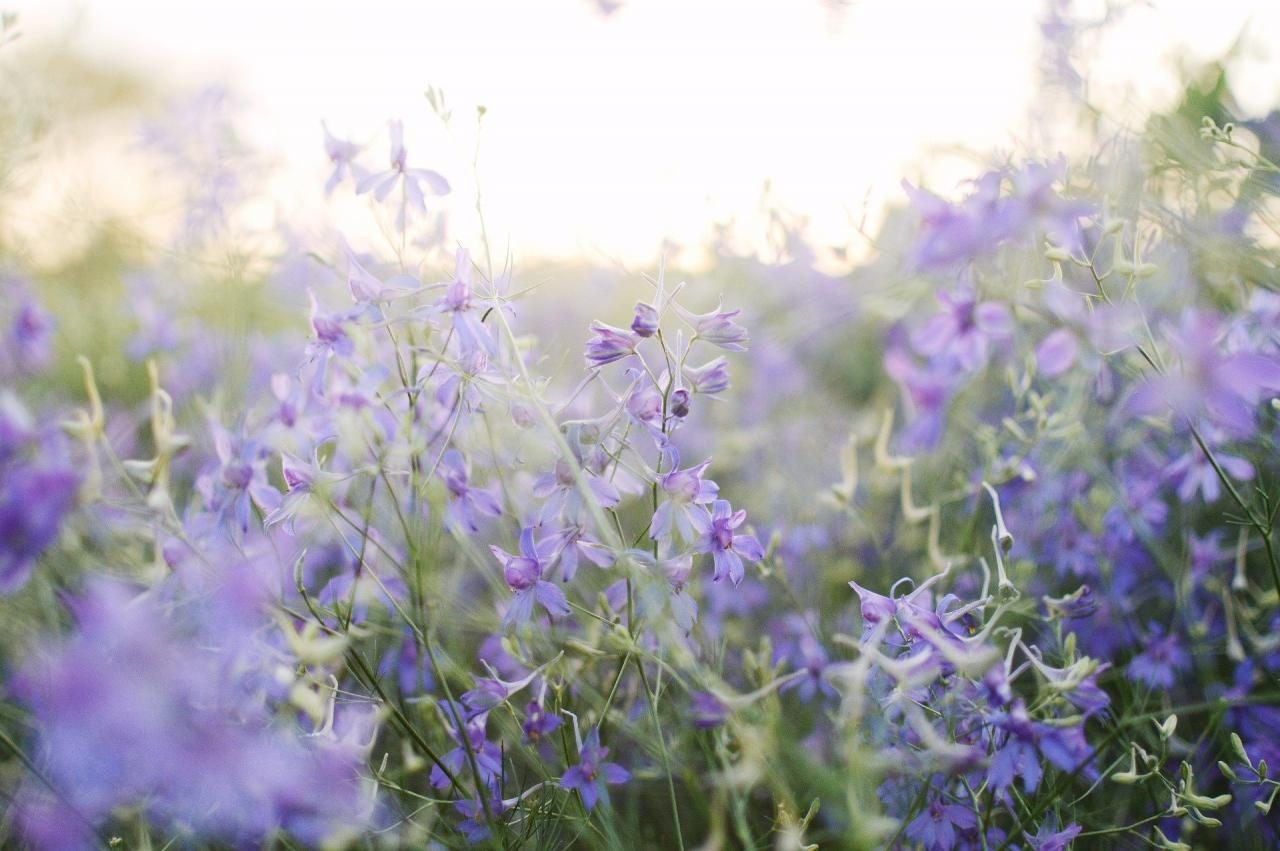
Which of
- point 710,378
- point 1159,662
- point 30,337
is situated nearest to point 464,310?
point 710,378

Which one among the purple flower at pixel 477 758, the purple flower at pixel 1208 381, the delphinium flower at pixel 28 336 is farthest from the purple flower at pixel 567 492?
the delphinium flower at pixel 28 336

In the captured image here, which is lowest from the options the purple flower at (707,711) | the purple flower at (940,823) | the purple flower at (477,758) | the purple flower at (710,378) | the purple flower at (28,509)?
the purple flower at (940,823)

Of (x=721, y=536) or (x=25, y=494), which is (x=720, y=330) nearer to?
(x=721, y=536)

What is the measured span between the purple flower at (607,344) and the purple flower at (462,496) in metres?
0.17

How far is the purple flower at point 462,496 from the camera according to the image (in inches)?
36.5

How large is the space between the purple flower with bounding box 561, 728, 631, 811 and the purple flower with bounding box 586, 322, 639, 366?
35 cm

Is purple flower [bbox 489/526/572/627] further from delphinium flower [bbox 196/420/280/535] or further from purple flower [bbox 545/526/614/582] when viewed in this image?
delphinium flower [bbox 196/420/280/535]

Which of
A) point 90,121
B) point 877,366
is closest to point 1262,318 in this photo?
point 877,366

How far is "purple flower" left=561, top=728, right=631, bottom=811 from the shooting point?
880mm

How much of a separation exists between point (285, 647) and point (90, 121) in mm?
2645

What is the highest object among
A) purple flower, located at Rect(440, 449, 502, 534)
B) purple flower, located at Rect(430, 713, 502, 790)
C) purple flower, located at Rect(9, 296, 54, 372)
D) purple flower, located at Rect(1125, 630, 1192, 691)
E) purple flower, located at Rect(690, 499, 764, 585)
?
purple flower, located at Rect(440, 449, 502, 534)

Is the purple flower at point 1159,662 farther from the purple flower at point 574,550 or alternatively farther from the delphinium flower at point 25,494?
the delphinium flower at point 25,494

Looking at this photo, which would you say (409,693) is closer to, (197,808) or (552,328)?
(197,808)

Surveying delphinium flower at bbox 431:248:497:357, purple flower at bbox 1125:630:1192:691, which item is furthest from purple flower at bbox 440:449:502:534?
purple flower at bbox 1125:630:1192:691
